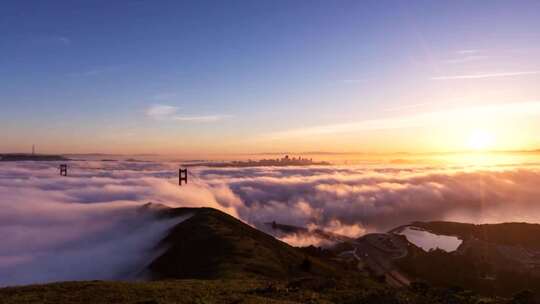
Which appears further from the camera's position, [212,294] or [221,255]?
[221,255]

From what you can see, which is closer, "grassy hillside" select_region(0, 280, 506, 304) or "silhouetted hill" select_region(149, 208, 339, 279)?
"grassy hillside" select_region(0, 280, 506, 304)

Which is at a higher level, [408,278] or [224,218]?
[224,218]

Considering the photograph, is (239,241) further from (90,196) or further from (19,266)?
(90,196)

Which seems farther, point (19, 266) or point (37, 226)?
→ point (37, 226)

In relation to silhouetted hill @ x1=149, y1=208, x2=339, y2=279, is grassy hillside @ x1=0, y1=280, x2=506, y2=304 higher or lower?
higher

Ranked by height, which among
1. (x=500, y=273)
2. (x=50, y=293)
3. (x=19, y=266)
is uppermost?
(x=50, y=293)

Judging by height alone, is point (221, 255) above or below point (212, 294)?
below

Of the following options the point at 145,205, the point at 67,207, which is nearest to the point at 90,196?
the point at 67,207

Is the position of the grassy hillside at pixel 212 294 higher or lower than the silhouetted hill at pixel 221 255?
higher
